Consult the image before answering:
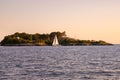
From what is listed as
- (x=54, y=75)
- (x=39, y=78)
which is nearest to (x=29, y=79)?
(x=39, y=78)

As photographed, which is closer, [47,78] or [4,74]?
[47,78]

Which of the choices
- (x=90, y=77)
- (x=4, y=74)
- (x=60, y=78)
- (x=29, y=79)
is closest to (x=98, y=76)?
(x=90, y=77)

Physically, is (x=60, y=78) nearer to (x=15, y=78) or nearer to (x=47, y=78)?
(x=47, y=78)

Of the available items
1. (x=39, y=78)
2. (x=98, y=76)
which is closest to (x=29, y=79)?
(x=39, y=78)

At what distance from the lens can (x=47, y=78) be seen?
41219 mm

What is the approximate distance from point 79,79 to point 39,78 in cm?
432

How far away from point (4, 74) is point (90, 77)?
10.1 m

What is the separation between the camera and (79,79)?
1588 inches

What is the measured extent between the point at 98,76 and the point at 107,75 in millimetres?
1390

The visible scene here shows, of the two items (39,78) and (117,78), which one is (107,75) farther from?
(39,78)

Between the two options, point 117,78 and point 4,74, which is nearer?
point 117,78

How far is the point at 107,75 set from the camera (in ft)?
143

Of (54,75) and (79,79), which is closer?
(79,79)

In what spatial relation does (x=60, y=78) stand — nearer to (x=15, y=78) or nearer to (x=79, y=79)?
(x=79, y=79)
